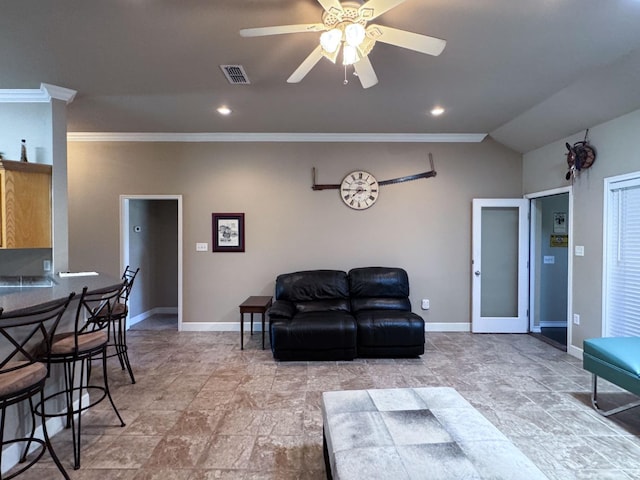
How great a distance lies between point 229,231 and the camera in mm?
4910

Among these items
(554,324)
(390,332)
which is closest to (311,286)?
(390,332)

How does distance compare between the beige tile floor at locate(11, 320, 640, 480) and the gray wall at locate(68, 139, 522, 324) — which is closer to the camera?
the beige tile floor at locate(11, 320, 640, 480)

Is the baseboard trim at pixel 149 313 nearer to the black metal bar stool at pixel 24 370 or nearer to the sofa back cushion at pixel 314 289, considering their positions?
the sofa back cushion at pixel 314 289

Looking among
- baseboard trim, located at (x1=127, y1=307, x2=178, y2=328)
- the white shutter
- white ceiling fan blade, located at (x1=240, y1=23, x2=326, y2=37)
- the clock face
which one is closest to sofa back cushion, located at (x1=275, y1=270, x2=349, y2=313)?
the clock face

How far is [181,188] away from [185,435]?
356 cm

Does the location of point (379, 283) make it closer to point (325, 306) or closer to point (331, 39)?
point (325, 306)

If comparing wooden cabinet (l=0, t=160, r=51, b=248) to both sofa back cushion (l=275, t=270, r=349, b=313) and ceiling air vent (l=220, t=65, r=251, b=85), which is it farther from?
sofa back cushion (l=275, t=270, r=349, b=313)

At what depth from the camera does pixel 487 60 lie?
2777mm

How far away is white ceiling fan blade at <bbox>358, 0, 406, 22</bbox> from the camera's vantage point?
1737mm

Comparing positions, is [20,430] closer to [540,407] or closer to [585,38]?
[540,407]

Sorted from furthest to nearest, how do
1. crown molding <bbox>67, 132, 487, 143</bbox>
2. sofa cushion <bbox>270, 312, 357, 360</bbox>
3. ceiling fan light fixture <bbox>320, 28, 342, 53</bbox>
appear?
crown molding <bbox>67, 132, 487, 143</bbox> < sofa cushion <bbox>270, 312, 357, 360</bbox> < ceiling fan light fixture <bbox>320, 28, 342, 53</bbox>

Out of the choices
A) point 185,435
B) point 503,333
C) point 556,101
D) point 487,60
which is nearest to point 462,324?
point 503,333

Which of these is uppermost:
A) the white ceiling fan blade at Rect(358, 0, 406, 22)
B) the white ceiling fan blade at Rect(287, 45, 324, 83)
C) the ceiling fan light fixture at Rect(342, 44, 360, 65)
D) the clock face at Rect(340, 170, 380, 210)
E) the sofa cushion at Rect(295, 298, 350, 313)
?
the white ceiling fan blade at Rect(358, 0, 406, 22)

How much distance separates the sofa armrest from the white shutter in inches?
140
